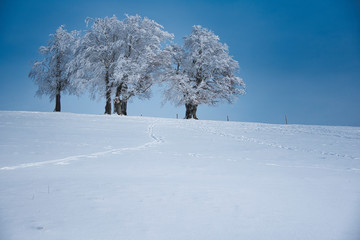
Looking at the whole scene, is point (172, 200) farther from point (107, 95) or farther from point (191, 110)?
point (191, 110)

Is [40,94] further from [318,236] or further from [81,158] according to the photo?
[318,236]

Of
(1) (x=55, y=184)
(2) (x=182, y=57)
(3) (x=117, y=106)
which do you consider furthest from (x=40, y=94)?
(1) (x=55, y=184)

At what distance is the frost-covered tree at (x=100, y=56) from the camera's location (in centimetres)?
A: 2208

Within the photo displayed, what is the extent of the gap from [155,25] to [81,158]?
2262cm

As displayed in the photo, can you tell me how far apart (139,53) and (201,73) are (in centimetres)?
758

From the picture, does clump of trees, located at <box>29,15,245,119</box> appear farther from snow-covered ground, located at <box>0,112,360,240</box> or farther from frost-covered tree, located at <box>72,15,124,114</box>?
snow-covered ground, located at <box>0,112,360,240</box>

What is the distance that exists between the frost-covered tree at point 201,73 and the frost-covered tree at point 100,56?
18.9 feet

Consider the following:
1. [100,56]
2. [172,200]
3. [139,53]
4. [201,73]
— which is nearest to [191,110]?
[201,73]

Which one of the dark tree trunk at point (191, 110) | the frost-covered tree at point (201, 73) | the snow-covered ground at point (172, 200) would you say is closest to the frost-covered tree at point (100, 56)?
the frost-covered tree at point (201, 73)

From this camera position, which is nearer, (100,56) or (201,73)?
(100,56)

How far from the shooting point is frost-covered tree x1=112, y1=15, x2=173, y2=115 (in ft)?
73.4

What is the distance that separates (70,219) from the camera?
7.02 ft

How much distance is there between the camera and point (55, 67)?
26797mm

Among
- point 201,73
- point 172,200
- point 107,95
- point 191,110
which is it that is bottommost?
point 172,200
